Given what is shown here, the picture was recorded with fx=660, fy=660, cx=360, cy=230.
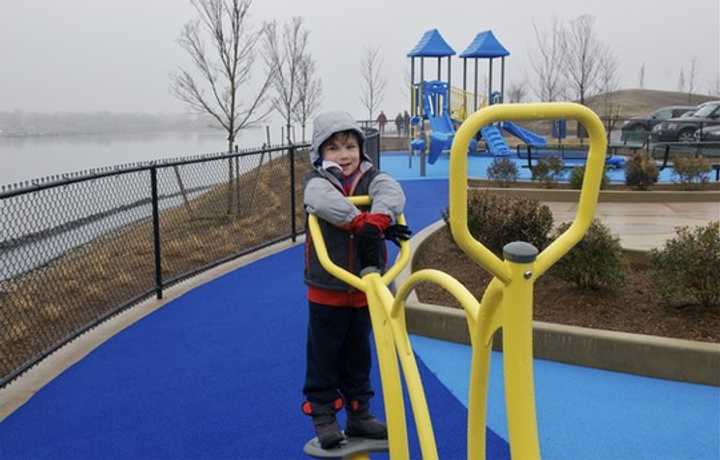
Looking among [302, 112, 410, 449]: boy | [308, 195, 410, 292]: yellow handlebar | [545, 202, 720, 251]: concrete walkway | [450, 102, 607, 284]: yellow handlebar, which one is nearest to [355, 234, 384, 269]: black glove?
[302, 112, 410, 449]: boy

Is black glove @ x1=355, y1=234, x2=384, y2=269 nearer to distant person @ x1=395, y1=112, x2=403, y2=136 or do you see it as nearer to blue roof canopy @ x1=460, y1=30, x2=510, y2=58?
blue roof canopy @ x1=460, y1=30, x2=510, y2=58

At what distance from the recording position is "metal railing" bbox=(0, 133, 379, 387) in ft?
16.4

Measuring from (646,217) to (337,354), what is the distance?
8147mm

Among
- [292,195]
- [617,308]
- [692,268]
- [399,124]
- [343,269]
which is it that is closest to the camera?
[343,269]

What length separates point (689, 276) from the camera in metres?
4.52

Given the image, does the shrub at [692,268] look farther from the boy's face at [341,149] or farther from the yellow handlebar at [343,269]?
the boy's face at [341,149]

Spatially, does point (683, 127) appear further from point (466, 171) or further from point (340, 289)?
point (466, 171)

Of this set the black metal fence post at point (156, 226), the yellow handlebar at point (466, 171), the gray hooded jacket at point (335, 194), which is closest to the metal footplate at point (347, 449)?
the gray hooded jacket at point (335, 194)

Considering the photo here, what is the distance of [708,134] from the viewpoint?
2088 centimetres

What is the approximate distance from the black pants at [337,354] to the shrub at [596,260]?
98.8 inches

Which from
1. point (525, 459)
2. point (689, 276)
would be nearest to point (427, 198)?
point (689, 276)

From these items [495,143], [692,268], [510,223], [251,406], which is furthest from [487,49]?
[251,406]

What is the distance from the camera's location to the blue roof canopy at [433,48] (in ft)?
69.2

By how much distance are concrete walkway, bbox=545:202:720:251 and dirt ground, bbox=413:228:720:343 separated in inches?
87.3
